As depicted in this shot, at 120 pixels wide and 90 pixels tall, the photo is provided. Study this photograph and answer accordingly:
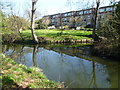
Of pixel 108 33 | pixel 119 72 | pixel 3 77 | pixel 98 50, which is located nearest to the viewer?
pixel 3 77

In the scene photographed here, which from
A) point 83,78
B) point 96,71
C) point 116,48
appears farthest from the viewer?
point 116,48

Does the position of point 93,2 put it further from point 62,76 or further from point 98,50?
point 62,76

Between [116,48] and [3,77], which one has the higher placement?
[116,48]

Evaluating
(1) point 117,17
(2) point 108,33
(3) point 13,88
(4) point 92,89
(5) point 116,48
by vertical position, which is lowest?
(4) point 92,89

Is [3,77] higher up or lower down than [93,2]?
lower down

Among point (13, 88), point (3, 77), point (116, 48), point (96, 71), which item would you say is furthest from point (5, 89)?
point (116, 48)

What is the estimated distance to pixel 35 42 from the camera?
23016 millimetres

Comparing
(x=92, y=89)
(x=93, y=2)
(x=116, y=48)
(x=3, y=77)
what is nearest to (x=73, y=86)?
(x=92, y=89)

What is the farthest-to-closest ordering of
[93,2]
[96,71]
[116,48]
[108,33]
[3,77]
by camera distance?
[93,2]
[108,33]
[116,48]
[96,71]
[3,77]

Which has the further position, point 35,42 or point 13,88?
point 35,42

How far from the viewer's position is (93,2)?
84.3ft

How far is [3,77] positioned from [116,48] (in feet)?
27.4

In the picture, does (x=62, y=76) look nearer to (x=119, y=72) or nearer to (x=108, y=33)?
(x=119, y=72)

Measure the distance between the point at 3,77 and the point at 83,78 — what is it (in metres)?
4.12
